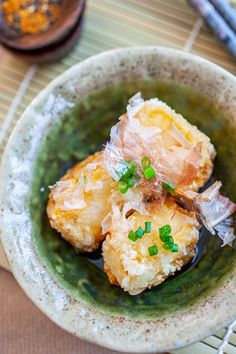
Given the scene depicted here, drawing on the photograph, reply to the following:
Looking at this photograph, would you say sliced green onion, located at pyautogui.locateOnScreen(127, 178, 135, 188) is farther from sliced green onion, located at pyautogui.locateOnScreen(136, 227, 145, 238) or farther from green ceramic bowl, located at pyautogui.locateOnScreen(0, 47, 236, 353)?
green ceramic bowl, located at pyautogui.locateOnScreen(0, 47, 236, 353)

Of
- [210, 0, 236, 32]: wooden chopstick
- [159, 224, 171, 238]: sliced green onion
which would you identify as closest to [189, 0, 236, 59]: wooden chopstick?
[210, 0, 236, 32]: wooden chopstick

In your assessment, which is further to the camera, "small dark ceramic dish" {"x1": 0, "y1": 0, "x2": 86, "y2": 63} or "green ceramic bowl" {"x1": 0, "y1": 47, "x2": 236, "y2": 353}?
"small dark ceramic dish" {"x1": 0, "y1": 0, "x2": 86, "y2": 63}

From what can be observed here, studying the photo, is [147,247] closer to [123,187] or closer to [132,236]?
[132,236]

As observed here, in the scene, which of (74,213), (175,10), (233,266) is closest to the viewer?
(233,266)

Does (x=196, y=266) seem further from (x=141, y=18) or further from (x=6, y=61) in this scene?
(x=6, y=61)

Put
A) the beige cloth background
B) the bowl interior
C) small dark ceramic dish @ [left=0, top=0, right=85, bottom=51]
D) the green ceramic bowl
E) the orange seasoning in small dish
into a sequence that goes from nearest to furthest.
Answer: the green ceramic bowl → the bowl interior → the beige cloth background → small dark ceramic dish @ [left=0, top=0, right=85, bottom=51] → the orange seasoning in small dish

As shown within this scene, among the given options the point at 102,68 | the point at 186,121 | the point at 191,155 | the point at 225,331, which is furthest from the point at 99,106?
the point at 225,331

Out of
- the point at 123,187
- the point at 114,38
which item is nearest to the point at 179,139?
the point at 123,187

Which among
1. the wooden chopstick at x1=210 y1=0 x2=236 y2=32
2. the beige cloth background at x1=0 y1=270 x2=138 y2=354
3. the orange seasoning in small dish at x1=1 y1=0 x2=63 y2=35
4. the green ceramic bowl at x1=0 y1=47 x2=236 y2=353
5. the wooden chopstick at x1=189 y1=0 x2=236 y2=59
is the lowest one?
the beige cloth background at x1=0 y1=270 x2=138 y2=354
